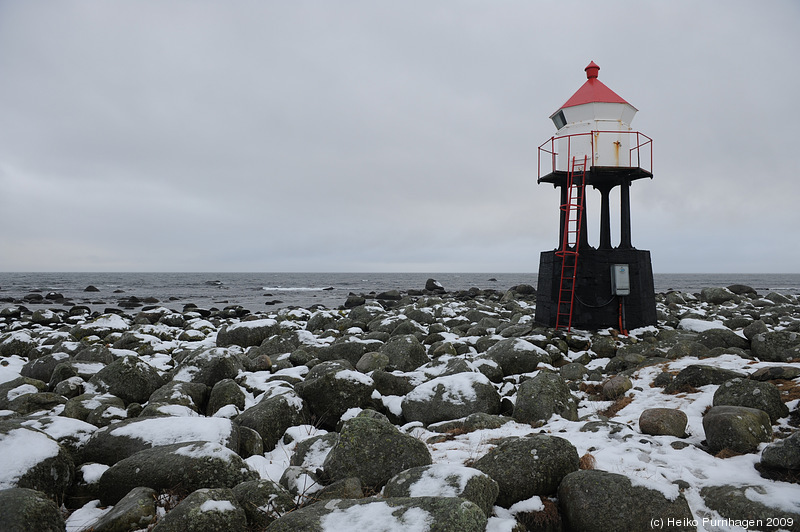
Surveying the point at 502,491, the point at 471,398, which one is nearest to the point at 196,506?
the point at 502,491

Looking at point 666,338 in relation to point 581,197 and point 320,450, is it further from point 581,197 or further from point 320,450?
point 320,450

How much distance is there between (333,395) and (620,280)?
25.4 feet

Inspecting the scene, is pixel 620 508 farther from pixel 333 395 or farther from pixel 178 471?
pixel 333 395

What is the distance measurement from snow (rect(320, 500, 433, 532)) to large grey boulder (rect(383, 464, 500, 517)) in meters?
0.50

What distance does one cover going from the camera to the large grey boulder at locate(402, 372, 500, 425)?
6164 mm

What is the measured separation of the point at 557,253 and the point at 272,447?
8225 millimetres

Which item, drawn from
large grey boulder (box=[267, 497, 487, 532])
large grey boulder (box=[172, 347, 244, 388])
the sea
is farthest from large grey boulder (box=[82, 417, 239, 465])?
the sea

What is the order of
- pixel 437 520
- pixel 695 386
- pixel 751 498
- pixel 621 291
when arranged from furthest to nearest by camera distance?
pixel 621 291
pixel 695 386
pixel 751 498
pixel 437 520

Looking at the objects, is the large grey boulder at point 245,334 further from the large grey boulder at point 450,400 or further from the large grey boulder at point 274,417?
the large grey boulder at point 450,400

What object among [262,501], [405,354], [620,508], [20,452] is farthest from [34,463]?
[405,354]

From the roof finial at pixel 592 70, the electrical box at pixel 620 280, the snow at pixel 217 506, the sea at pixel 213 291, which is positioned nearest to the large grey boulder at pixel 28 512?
the snow at pixel 217 506

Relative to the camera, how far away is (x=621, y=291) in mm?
10562

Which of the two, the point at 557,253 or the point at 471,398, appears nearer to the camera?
the point at 471,398

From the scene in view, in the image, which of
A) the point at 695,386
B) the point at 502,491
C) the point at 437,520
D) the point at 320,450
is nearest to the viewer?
the point at 437,520
